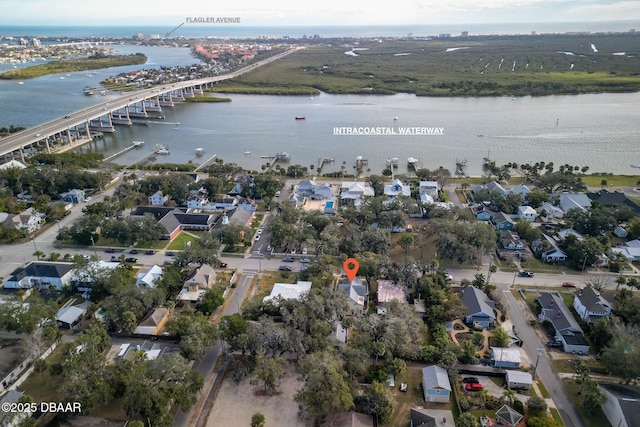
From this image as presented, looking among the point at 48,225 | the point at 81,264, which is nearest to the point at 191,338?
the point at 81,264

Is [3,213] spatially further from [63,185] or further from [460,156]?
[460,156]

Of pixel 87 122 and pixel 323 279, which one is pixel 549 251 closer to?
pixel 323 279

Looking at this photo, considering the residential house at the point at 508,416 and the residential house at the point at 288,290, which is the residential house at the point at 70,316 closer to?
the residential house at the point at 288,290

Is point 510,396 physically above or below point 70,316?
below

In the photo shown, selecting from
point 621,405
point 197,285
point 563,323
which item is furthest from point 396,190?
point 621,405

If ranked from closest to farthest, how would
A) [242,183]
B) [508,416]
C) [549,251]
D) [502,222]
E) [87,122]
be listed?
1. [508,416]
2. [549,251]
3. [502,222]
4. [242,183]
5. [87,122]

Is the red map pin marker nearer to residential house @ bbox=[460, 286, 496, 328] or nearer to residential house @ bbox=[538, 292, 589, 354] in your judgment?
residential house @ bbox=[460, 286, 496, 328]
